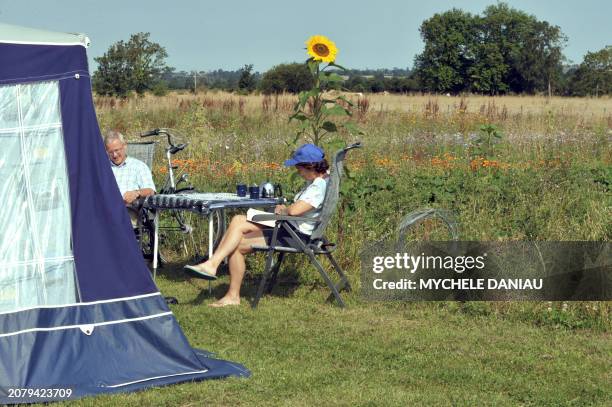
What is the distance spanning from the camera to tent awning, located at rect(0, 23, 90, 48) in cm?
468

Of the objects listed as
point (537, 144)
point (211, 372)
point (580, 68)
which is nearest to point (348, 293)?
point (211, 372)

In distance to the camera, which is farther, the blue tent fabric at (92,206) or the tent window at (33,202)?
the blue tent fabric at (92,206)

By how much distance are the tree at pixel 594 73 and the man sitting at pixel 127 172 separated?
127ft

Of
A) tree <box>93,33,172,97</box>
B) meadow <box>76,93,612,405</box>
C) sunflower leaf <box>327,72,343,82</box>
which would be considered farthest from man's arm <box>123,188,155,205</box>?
tree <box>93,33,172,97</box>

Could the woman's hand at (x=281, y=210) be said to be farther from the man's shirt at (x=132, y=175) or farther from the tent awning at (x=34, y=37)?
the tent awning at (x=34, y=37)

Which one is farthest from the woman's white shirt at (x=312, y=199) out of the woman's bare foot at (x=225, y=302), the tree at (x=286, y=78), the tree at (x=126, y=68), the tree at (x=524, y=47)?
the tree at (x=524, y=47)

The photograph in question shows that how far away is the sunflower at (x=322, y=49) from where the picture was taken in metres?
7.88

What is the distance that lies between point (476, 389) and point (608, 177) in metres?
4.47

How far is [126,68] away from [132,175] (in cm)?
1650

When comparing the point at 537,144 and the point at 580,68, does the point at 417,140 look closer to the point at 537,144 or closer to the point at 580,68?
the point at 537,144

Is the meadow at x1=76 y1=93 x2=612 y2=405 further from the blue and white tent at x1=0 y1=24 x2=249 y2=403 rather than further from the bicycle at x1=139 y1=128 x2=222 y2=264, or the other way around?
the blue and white tent at x1=0 y1=24 x2=249 y2=403

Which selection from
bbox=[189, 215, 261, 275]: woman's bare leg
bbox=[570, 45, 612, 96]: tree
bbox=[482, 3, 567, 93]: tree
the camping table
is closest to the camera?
bbox=[189, 215, 261, 275]: woman's bare leg

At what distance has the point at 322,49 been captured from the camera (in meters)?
7.91

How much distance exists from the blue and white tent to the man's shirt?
9.71ft
